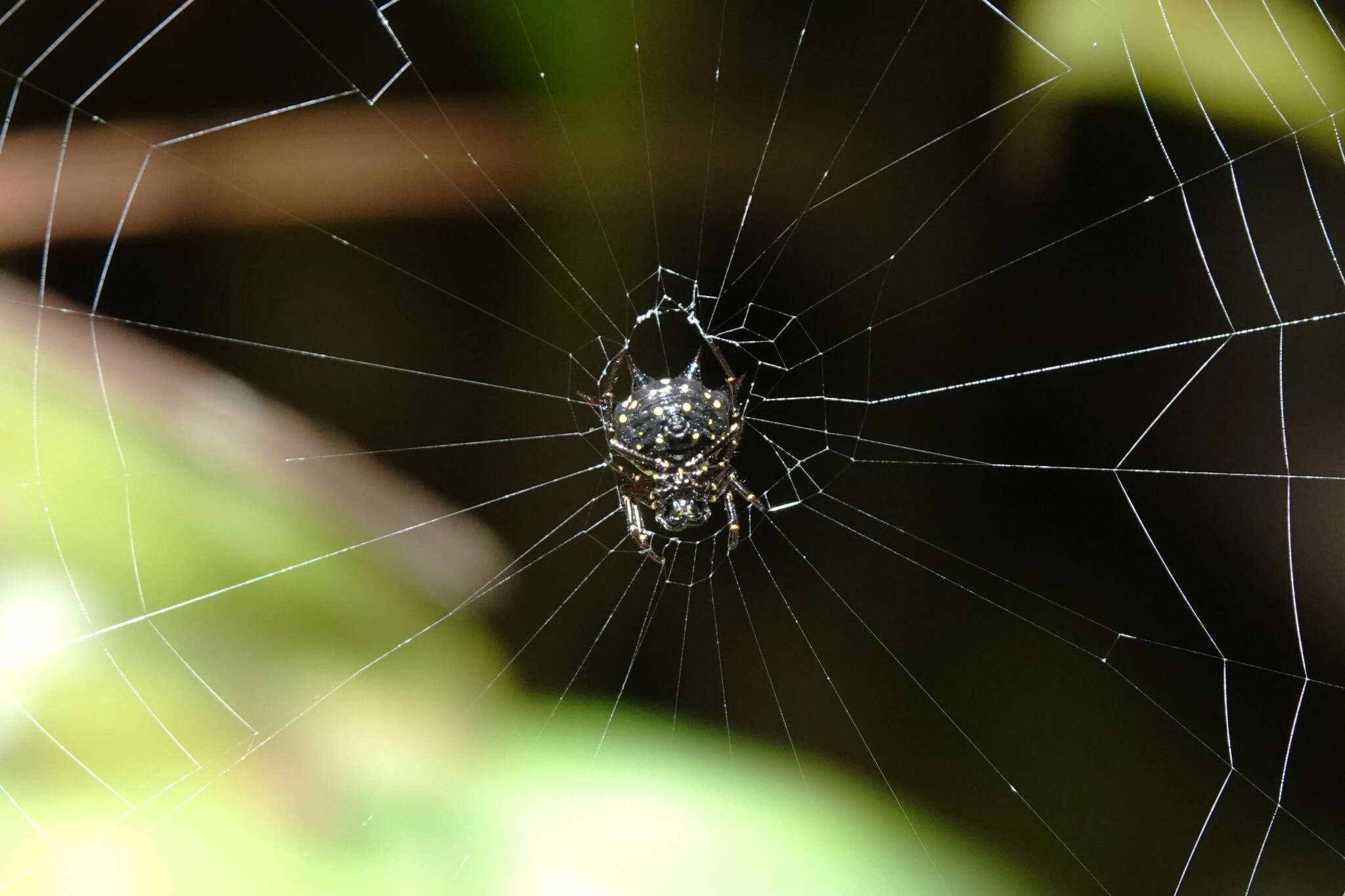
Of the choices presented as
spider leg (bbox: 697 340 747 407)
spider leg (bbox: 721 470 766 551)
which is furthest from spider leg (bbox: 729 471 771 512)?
spider leg (bbox: 697 340 747 407)

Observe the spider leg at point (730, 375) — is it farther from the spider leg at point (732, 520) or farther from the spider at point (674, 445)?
the spider leg at point (732, 520)

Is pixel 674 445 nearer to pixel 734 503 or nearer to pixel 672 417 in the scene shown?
pixel 672 417

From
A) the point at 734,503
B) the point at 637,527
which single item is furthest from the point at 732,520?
the point at 637,527

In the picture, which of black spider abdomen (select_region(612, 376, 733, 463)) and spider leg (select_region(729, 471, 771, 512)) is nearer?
black spider abdomen (select_region(612, 376, 733, 463))

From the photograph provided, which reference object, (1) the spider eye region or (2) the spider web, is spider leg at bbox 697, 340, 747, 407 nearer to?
(2) the spider web

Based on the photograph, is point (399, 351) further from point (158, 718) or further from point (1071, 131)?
point (1071, 131)

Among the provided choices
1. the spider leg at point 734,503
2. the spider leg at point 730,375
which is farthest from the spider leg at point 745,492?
the spider leg at point 730,375

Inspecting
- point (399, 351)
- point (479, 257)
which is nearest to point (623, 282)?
point (479, 257)

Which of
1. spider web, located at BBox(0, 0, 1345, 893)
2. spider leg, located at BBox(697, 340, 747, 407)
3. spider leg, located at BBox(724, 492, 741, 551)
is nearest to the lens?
spider web, located at BBox(0, 0, 1345, 893)
